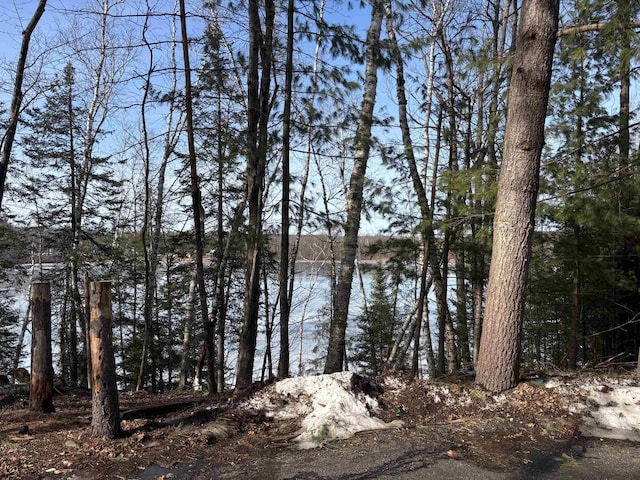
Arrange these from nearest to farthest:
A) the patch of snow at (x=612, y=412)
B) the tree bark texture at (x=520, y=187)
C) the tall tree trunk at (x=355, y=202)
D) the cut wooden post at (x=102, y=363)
Result: the cut wooden post at (x=102, y=363), the patch of snow at (x=612, y=412), the tree bark texture at (x=520, y=187), the tall tree trunk at (x=355, y=202)

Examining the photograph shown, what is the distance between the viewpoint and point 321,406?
14.0 ft

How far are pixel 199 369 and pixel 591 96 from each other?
11.6 m

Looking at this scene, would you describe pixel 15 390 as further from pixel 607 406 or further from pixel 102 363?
pixel 607 406

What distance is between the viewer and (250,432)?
4004 mm

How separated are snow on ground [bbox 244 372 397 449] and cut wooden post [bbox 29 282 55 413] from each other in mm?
2252

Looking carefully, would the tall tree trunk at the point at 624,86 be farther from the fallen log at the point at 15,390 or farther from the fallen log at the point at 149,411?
the fallen log at the point at 15,390

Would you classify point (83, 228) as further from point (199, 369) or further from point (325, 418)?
point (325, 418)

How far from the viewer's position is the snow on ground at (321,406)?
388 cm

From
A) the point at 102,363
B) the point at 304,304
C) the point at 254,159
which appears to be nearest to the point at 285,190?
the point at 254,159

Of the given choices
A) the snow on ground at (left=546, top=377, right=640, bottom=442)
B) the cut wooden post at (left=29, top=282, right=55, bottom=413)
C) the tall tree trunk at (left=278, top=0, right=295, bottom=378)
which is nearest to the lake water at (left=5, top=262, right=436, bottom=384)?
the tall tree trunk at (left=278, top=0, right=295, bottom=378)

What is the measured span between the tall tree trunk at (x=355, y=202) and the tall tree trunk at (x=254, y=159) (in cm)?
172

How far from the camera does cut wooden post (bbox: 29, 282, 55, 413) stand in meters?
4.52

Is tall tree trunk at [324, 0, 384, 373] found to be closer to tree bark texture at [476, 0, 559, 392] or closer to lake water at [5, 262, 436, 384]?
tree bark texture at [476, 0, 559, 392]

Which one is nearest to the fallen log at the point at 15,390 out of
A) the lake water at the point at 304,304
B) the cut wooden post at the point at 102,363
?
the cut wooden post at the point at 102,363
